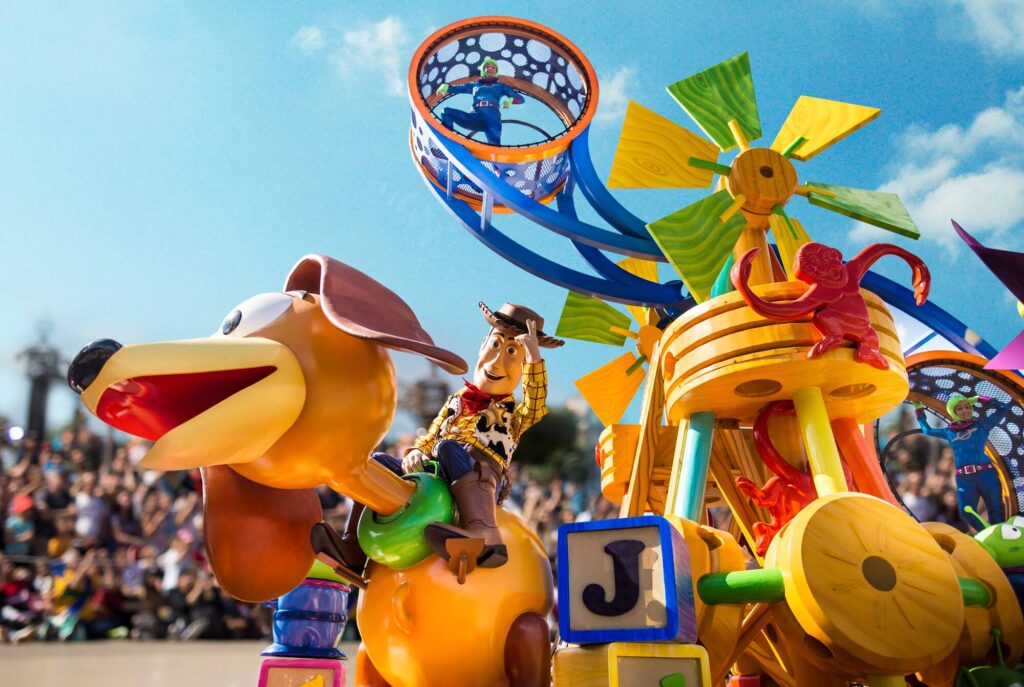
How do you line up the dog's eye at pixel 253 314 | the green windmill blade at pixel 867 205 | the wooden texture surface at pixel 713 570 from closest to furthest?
the dog's eye at pixel 253 314 < the wooden texture surface at pixel 713 570 < the green windmill blade at pixel 867 205

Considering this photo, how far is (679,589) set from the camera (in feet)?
7.84

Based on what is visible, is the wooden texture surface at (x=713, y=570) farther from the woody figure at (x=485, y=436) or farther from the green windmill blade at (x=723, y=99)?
the green windmill blade at (x=723, y=99)

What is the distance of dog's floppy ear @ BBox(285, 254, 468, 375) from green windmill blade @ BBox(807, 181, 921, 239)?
2.18 m

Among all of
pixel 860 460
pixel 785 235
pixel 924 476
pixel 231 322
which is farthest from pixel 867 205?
pixel 924 476

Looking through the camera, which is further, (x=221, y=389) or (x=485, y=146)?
(x=485, y=146)

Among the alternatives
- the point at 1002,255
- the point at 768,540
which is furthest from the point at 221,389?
the point at 1002,255

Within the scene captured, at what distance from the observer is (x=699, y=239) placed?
342 centimetres

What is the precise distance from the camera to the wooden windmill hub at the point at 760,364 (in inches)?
120

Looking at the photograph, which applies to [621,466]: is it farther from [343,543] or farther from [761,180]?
[343,543]

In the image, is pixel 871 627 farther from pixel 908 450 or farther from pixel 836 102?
pixel 908 450

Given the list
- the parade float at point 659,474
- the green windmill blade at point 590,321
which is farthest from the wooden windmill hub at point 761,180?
the green windmill blade at point 590,321

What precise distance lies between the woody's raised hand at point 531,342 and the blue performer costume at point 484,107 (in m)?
2.27

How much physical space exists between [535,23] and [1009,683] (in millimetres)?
3985

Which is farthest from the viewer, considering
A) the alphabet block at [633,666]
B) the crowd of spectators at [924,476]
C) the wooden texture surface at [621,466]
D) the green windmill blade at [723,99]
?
the crowd of spectators at [924,476]
